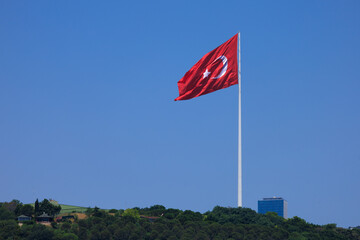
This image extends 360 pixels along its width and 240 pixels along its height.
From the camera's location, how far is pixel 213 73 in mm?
78750

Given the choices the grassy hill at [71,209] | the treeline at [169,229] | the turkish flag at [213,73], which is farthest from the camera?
the grassy hill at [71,209]

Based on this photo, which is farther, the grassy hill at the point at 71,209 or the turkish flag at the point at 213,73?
the grassy hill at the point at 71,209

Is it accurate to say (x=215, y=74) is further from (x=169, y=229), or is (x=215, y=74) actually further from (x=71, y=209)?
(x=71, y=209)

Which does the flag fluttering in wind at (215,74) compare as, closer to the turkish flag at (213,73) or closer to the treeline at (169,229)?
the turkish flag at (213,73)

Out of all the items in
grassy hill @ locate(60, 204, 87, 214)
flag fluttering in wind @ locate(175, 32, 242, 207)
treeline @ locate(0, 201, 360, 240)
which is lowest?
treeline @ locate(0, 201, 360, 240)

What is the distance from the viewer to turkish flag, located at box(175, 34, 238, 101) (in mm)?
76812

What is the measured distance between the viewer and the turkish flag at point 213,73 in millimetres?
76812

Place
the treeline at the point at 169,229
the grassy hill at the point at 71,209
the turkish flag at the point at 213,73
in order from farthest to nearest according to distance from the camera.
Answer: the grassy hill at the point at 71,209
the treeline at the point at 169,229
the turkish flag at the point at 213,73

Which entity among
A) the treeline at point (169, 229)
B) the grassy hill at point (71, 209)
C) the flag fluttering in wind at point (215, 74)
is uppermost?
the flag fluttering in wind at point (215, 74)

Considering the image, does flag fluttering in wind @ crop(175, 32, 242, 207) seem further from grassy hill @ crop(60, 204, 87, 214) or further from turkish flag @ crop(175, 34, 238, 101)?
grassy hill @ crop(60, 204, 87, 214)

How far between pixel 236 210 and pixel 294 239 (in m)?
11.2

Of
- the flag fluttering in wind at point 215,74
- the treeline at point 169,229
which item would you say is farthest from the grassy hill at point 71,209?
the flag fluttering in wind at point 215,74

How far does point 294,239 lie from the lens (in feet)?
330

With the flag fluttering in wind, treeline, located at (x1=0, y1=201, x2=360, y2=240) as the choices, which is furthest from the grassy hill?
the flag fluttering in wind
